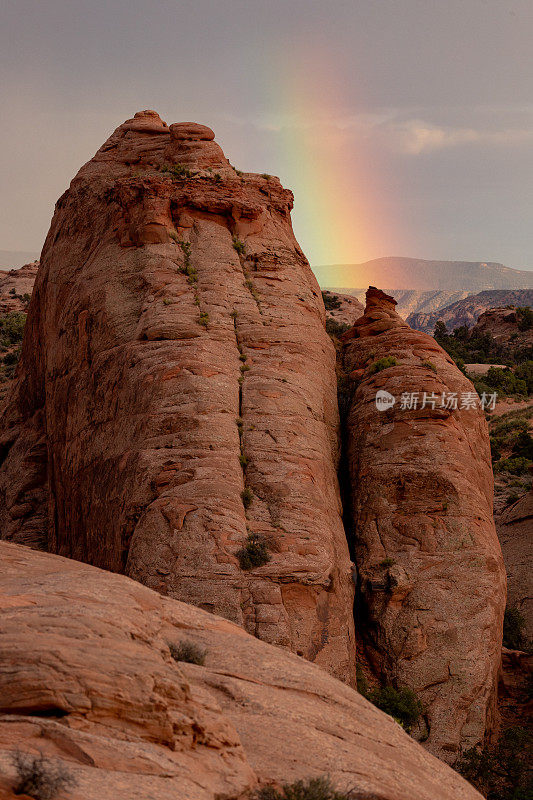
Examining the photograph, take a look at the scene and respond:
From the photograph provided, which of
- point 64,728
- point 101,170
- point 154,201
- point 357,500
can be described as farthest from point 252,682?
point 101,170

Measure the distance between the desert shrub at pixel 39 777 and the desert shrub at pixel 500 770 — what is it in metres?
14.5

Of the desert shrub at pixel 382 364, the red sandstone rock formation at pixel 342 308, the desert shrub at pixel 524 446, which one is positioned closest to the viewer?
the desert shrub at pixel 382 364

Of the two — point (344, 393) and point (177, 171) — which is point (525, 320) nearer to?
point (344, 393)

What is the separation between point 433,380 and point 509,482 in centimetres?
2431

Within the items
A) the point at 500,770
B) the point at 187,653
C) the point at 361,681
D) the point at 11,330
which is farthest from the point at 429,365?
the point at 11,330

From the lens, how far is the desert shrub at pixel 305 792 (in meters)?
9.15

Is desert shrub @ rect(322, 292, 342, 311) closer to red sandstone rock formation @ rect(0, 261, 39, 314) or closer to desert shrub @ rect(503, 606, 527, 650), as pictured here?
red sandstone rock formation @ rect(0, 261, 39, 314)

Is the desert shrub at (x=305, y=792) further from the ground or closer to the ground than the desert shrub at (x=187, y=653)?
closer to the ground

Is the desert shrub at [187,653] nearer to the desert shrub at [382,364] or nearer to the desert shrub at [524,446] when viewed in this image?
the desert shrub at [382,364]

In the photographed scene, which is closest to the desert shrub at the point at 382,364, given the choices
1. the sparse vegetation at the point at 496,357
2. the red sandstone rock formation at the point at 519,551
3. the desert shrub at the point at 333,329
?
the desert shrub at the point at 333,329

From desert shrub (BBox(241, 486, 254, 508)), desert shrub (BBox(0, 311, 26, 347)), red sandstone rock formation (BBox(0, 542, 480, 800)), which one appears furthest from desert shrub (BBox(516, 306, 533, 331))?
red sandstone rock formation (BBox(0, 542, 480, 800))

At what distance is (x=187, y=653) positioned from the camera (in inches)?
464

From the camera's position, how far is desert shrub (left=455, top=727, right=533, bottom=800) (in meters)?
18.6

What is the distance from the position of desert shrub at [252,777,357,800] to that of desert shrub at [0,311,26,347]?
63014mm
